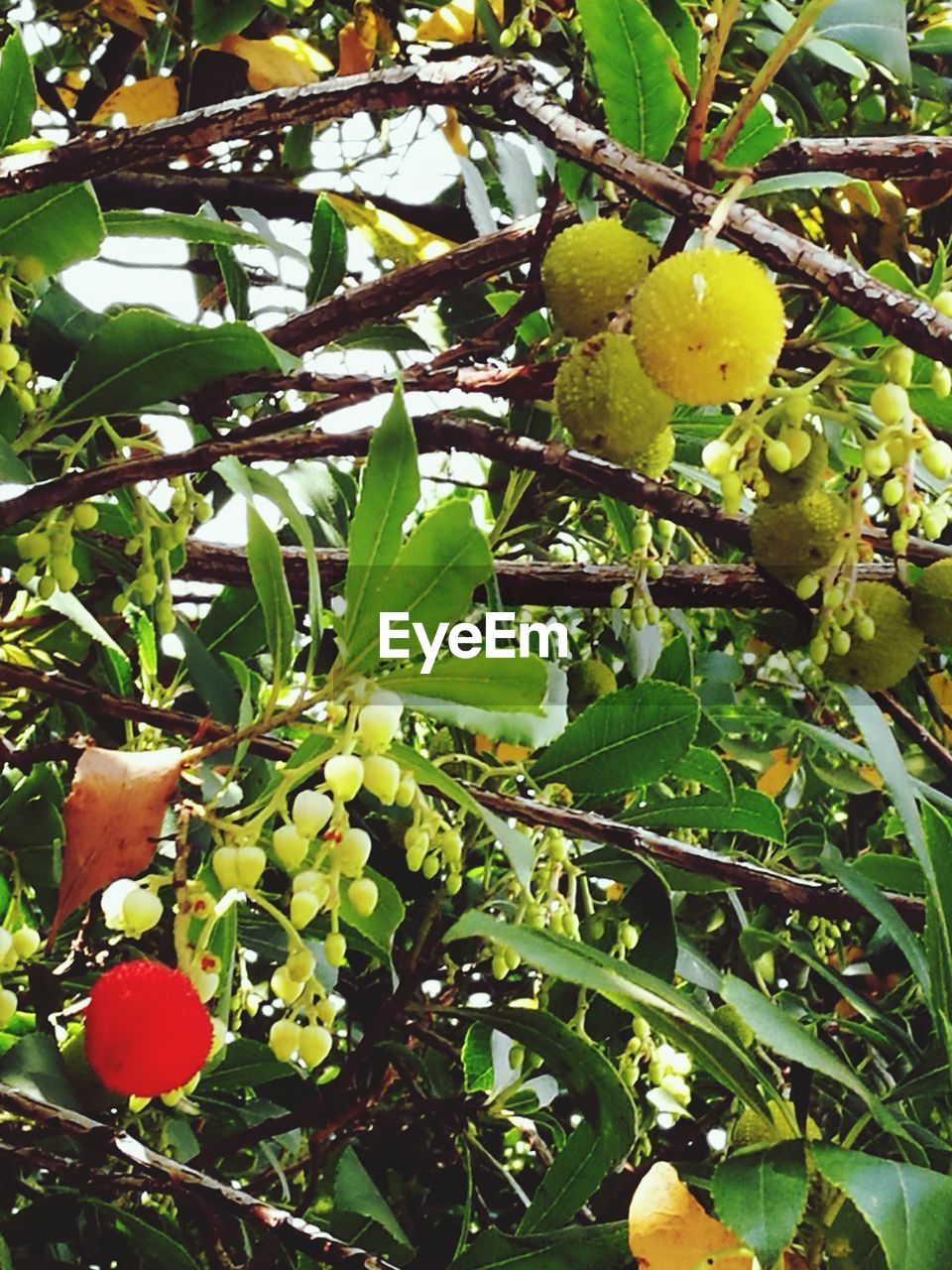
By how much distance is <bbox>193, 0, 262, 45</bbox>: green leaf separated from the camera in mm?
1356

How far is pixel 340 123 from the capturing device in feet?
5.54

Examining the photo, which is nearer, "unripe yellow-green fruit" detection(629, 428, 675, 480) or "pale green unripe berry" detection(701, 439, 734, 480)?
"pale green unripe berry" detection(701, 439, 734, 480)

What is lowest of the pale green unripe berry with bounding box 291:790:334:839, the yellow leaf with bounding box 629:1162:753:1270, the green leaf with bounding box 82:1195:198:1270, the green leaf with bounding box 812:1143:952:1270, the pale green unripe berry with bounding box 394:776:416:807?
the green leaf with bounding box 82:1195:198:1270

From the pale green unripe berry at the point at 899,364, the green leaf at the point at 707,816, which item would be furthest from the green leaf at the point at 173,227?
the green leaf at the point at 707,816

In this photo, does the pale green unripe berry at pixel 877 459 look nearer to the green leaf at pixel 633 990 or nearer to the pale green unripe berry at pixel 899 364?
the pale green unripe berry at pixel 899 364

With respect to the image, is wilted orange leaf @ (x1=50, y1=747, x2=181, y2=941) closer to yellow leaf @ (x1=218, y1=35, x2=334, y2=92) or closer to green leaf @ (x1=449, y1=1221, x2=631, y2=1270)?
green leaf @ (x1=449, y1=1221, x2=631, y2=1270)

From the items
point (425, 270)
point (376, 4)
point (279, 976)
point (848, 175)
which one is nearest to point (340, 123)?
point (376, 4)

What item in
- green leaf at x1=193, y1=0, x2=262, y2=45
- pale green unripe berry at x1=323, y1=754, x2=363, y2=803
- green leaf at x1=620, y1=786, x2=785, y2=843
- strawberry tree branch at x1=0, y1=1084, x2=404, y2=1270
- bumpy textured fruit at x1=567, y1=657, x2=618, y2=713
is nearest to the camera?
pale green unripe berry at x1=323, y1=754, x2=363, y2=803

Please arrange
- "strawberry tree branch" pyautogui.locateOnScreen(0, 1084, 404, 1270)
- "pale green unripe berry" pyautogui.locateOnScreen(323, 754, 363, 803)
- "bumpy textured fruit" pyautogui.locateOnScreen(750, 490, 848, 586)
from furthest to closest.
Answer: "bumpy textured fruit" pyautogui.locateOnScreen(750, 490, 848, 586)
"strawberry tree branch" pyautogui.locateOnScreen(0, 1084, 404, 1270)
"pale green unripe berry" pyautogui.locateOnScreen(323, 754, 363, 803)

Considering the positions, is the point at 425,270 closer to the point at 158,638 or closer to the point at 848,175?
the point at 848,175

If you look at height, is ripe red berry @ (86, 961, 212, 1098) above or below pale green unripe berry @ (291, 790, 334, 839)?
below

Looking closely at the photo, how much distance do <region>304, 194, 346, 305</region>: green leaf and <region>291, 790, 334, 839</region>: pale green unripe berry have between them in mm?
609

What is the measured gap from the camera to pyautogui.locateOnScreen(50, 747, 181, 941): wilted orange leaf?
2.02ft

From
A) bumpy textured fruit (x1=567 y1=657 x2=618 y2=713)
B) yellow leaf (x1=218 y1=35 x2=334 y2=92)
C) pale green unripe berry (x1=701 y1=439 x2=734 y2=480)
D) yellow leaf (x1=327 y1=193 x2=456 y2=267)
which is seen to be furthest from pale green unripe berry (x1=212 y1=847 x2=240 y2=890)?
yellow leaf (x1=218 y1=35 x2=334 y2=92)
